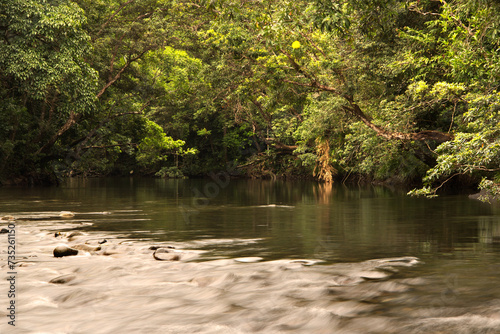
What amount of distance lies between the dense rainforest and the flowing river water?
3869mm

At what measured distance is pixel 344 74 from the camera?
889 inches

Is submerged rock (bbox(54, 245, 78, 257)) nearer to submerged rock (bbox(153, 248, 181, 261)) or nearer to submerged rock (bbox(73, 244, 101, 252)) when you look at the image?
submerged rock (bbox(73, 244, 101, 252))

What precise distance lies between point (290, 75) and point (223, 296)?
1870 cm

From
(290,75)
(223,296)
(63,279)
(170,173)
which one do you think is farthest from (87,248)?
(170,173)

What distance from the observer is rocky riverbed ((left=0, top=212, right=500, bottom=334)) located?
14.0 feet

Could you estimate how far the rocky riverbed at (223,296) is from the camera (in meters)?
4.27

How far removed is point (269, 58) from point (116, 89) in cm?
1396

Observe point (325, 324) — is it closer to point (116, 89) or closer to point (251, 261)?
point (251, 261)

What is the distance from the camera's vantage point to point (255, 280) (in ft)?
19.1

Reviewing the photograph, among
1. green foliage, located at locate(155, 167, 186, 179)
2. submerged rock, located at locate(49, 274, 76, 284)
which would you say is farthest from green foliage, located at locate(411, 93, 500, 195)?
green foliage, located at locate(155, 167, 186, 179)

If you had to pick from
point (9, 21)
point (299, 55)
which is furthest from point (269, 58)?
point (9, 21)

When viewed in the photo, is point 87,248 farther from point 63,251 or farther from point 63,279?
point 63,279

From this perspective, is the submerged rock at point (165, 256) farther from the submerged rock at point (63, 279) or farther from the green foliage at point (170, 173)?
the green foliage at point (170, 173)

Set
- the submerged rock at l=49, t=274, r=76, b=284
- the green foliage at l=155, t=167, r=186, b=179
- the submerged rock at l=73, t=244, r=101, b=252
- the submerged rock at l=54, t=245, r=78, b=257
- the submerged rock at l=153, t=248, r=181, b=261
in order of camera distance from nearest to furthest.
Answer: the submerged rock at l=49, t=274, r=76, b=284
the submerged rock at l=153, t=248, r=181, b=261
the submerged rock at l=54, t=245, r=78, b=257
the submerged rock at l=73, t=244, r=101, b=252
the green foliage at l=155, t=167, r=186, b=179
